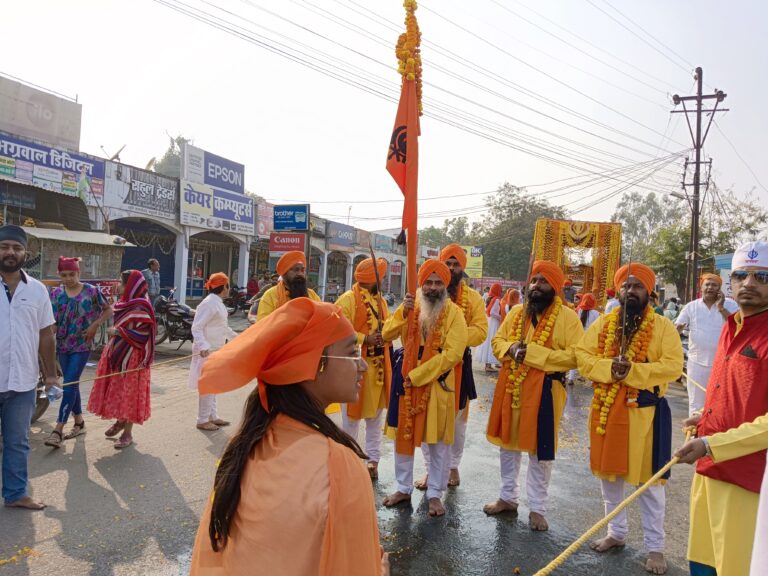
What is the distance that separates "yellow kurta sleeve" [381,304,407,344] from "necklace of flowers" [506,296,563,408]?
0.97 metres

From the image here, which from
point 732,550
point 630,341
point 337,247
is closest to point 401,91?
point 630,341

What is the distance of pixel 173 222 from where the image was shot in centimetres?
1788

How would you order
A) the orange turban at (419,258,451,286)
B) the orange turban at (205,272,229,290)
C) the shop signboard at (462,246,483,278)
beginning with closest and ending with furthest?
the orange turban at (419,258,451,286), the orange turban at (205,272,229,290), the shop signboard at (462,246,483,278)

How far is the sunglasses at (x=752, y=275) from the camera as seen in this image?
270 cm

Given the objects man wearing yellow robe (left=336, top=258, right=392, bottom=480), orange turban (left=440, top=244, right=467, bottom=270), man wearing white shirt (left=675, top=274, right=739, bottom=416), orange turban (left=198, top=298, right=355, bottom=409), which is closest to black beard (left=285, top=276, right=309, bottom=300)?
man wearing yellow robe (left=336, top=258, right=392, bottom=480)

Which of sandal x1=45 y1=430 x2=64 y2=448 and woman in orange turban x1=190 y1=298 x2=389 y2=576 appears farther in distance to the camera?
sandal x1=45 y1=430 x2=64 y2=448

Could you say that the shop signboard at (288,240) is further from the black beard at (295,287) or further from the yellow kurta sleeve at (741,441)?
the yellow kurta sleeve at (741,441)

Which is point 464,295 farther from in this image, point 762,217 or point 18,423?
point 762,217

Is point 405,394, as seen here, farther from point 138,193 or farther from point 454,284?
point 138,193

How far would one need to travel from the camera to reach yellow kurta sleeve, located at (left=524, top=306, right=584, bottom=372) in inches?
165

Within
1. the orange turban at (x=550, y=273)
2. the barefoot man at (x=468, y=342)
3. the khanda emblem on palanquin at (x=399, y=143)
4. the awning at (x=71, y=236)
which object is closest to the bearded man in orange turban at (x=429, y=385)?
the barefoot man at (x=468, y=342)

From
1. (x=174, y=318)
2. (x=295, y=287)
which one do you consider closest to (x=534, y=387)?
(x=295, y=287)

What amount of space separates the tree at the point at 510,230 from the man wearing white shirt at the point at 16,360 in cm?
4392

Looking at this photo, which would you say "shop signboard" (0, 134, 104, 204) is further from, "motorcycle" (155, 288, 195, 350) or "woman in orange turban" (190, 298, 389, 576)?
"woman in orange turban" (190, 298, 389, 576)
